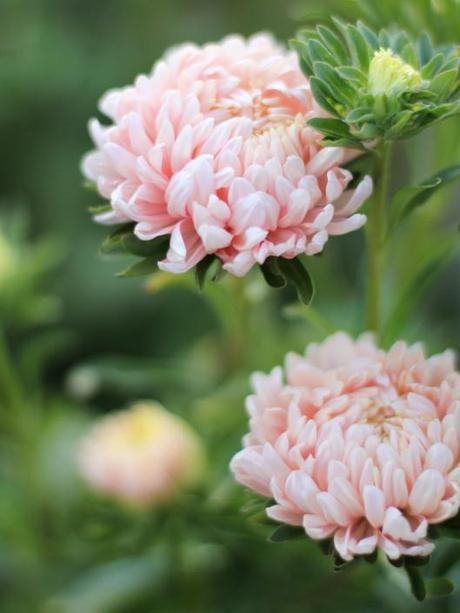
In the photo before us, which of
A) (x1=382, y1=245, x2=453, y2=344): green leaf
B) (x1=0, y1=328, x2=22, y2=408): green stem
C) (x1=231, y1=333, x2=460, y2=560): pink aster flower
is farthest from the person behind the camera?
(x1=0, y1=328, x2=22, y2=408): green stem

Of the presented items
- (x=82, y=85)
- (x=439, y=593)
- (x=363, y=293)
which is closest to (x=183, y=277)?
(x=363, y=293)

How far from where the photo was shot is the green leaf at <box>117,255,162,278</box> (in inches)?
18.5

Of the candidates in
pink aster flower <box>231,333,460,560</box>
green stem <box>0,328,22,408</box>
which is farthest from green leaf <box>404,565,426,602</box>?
green stem <box>0,328,22,408</box>

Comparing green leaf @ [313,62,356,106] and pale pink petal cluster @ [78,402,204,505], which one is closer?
green leaf @ [313,62,356,106]

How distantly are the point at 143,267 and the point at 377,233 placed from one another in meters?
0.13

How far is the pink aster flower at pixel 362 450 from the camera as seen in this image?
1.40 feet

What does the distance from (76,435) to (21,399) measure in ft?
0.60

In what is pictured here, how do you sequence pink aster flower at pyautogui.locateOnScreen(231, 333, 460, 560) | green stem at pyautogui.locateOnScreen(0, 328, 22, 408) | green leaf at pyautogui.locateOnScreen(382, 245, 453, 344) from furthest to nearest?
1. green stem at pyautogui.locateOnScreen(0, 328, 22, 408)
2. green leaf at pyautogui.locateOnScreen(382, 245, 453, 344)
3. pink aster flower at pyautogui.locateOnScreen(231, 333, 460, 560)

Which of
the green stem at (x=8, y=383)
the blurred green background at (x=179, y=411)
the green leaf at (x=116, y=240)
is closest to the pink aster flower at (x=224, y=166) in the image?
the green leaf at (x=116, y=240)

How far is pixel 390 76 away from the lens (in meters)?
0.44

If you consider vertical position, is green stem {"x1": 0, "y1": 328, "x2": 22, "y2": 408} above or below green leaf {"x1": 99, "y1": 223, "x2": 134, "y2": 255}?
below

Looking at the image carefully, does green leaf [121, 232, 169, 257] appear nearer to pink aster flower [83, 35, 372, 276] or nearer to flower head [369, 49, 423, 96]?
pink aster flower [83, 35, 372, 276]

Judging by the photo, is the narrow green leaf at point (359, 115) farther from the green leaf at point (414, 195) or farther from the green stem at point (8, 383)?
the green stem at point (8, 383)

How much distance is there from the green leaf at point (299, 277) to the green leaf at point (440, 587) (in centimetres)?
17
